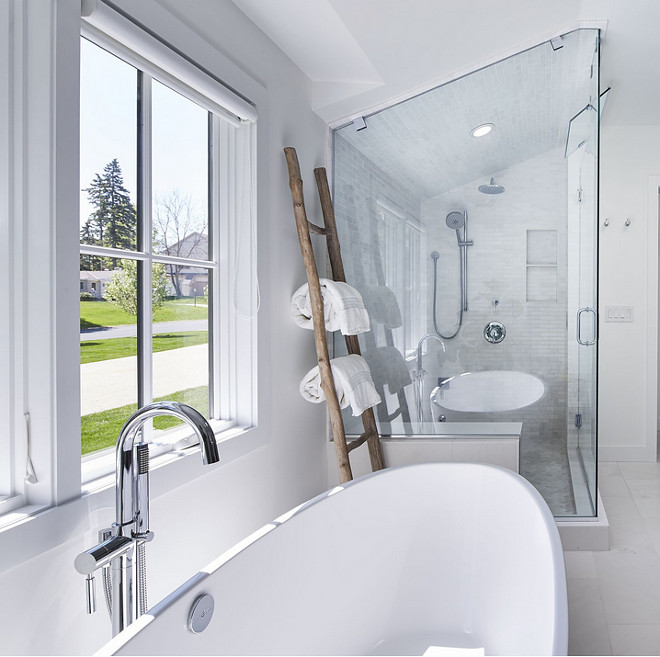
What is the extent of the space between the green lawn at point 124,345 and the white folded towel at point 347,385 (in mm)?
608

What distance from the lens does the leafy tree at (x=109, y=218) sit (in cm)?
146

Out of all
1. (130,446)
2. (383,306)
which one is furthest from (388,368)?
(130,446)

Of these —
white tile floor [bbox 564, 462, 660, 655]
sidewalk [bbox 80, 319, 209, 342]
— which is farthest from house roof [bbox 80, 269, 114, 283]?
white tile floor [bbox 564, 462, 660, 655]

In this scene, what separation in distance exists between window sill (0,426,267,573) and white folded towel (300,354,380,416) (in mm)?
754

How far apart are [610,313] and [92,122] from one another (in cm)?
373

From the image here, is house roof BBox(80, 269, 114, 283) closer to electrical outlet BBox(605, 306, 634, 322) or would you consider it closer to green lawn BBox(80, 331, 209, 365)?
green lawn BBox(80, 331, 209, 365)

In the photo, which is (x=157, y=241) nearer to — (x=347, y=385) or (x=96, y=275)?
(x=96, y=275)

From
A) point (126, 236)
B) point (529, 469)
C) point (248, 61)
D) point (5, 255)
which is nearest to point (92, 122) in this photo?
point (126, 236)

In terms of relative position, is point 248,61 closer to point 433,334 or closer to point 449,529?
point 433,334

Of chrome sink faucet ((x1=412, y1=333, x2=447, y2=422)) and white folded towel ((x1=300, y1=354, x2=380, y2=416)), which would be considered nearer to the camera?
white folded towel ((x1=300, y1=354, x2=380, y2=416))

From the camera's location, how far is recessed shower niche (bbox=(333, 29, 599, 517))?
2658 millimetres

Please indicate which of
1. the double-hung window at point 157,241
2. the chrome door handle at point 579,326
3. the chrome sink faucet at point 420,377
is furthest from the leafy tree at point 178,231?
the chrome door handle at point 579,326

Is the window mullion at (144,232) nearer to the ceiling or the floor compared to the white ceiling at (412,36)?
nearer to the floor

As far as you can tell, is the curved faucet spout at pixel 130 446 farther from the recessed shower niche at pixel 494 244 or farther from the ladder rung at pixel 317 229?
the recessed shower niche at pixel 494 244
